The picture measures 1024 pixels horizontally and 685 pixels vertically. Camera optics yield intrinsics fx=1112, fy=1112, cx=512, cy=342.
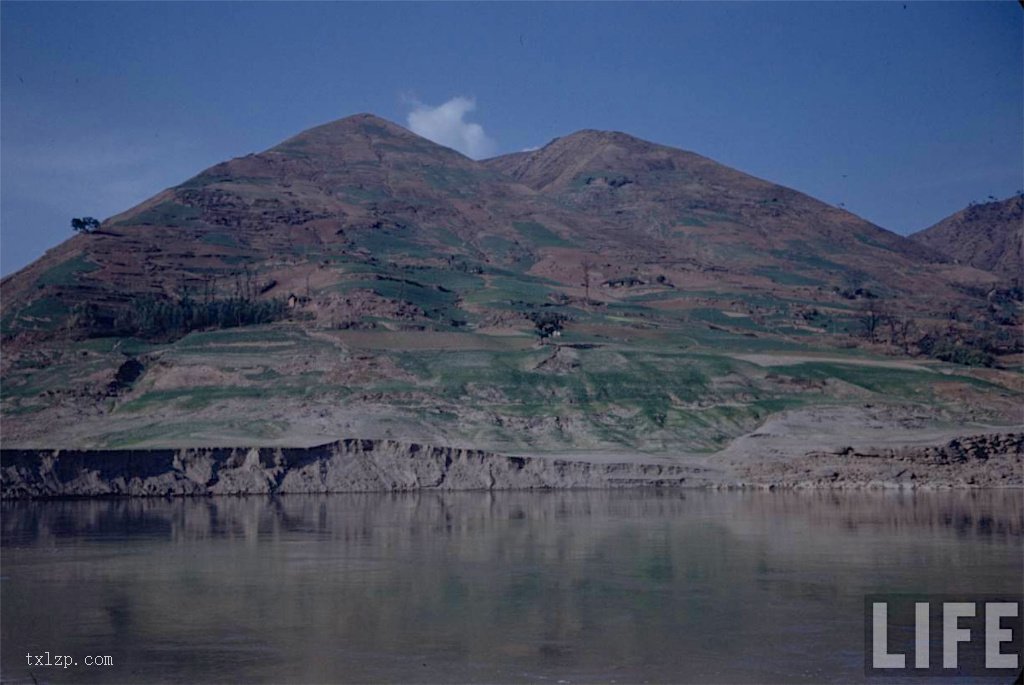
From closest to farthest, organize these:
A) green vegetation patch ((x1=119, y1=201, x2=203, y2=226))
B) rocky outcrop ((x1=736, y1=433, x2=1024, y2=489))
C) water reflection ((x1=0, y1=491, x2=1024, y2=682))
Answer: water reflection ((x1=0, y1=491, x2=1024, y2=682)) → rocky outcrop ((x1=736, y1=433, x2=1024, y2=489)) → green vegetation patch ((x1=119, y1=201, x2=203, y2=226))

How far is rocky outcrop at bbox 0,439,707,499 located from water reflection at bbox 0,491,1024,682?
9493 mm

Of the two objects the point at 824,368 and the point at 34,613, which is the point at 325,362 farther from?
the point at 34,613

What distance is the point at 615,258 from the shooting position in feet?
463

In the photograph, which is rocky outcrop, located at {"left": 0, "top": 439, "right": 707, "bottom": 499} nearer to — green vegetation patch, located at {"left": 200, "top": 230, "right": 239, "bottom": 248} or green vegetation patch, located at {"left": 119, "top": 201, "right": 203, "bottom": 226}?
green vegetation patch, located at {"left": 200, "top": 230, "right": 239, "bottom": 248}

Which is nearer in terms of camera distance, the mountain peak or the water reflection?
the water reflection

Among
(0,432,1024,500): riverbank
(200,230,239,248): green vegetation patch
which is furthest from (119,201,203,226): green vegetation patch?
(0,432,1024,500): riverbank

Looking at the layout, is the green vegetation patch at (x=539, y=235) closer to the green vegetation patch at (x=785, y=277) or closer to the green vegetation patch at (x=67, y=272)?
the green vegetation patch at (x=785, y=277)

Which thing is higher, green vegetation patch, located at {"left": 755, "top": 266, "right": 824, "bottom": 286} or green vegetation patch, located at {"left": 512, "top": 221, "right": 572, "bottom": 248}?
green vegetation patch, located at {"left": 512, "top": 221, "right": 572, "bottom": 248}

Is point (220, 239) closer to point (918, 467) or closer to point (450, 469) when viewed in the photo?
point (450, 469)

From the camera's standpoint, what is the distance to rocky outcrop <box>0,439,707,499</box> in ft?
192

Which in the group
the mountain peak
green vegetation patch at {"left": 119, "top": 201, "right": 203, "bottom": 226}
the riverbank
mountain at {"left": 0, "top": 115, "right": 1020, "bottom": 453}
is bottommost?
the riverbank

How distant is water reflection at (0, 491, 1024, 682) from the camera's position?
65.9 feet

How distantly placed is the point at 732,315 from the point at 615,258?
3006 cm

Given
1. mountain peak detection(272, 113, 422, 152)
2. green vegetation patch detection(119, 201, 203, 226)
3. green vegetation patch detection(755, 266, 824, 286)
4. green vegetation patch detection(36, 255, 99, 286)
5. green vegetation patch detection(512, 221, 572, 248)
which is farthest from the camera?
mountain peak detection(272, 113, 422, 152)
